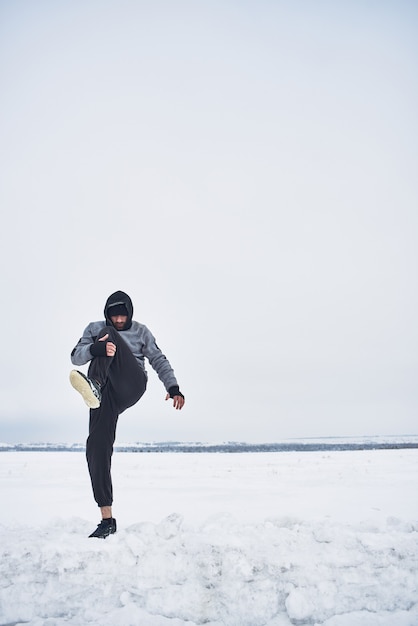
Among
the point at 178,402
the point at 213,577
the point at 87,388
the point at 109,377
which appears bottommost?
the point at 213,577

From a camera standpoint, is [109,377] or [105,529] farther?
[109,377]

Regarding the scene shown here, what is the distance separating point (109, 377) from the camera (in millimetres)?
4059

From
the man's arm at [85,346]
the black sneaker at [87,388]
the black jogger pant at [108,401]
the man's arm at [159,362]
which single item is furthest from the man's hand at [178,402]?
the man's arm at [85,346]

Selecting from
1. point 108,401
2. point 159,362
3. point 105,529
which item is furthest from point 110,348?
point 105,529

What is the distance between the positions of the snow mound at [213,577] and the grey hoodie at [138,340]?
4.63 ft

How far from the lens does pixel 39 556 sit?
10.5 ft

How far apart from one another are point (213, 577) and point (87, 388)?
5.61ft

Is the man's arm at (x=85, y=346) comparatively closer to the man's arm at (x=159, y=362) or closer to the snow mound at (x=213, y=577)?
the man's arm at (x=159, y=362)

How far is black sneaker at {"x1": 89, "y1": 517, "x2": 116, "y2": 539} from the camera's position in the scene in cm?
360

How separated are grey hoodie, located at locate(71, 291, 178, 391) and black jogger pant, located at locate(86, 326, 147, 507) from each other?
26cm

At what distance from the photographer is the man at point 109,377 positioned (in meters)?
3.82

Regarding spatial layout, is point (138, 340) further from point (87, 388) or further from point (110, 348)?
point (87, 388)

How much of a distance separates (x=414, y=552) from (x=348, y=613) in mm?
1024

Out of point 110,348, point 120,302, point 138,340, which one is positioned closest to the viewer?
point 110,348
